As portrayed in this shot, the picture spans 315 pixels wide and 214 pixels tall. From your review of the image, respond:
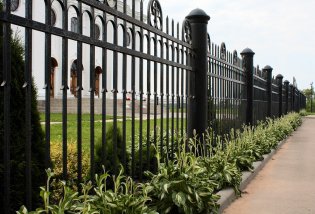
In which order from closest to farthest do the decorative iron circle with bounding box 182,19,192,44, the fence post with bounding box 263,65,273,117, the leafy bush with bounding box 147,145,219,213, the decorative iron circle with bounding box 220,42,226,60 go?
the leafy bush with bounding box 147,145,219,213 < the decorative iron circle with bounding box 182,19,192,44 < the decorative iron circle with bounding box 220,42,226,60 < the fence post with bounding box 263,65,273,117

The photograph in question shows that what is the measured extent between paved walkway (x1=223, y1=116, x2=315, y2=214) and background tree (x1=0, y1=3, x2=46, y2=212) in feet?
7.28

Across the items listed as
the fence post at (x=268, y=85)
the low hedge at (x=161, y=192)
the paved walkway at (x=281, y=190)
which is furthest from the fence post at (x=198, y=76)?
the fence post at (x=268, y=85)

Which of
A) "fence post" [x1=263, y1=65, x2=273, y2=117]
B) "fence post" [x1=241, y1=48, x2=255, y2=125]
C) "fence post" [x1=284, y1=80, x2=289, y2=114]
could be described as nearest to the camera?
"fence post" [x1=241, y1=48, x2=255, y2=125]

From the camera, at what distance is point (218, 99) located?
315 inches

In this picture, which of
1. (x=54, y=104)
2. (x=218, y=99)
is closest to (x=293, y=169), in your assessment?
(x=218, y=99)

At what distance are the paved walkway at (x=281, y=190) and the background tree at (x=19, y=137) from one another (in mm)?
2219

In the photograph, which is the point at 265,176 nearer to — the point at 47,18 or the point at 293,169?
the point at 293,169

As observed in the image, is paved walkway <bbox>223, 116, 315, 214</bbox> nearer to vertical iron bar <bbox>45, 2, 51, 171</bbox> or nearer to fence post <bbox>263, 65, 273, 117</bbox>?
vertical iron bar <bbox>45, 2, 51, 171</bbox>

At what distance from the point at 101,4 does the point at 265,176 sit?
177 inches

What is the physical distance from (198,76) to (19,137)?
3541 millimetres

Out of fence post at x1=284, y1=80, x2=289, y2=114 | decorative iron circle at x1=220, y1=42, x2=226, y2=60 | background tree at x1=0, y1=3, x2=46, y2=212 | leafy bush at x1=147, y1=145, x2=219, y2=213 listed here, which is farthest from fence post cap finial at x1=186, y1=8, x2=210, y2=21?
fence post at x1=284, y1=80, x2=289, y2=114

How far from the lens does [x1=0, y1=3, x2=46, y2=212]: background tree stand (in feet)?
9.98

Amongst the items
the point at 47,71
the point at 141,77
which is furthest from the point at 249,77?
the point at 47,71

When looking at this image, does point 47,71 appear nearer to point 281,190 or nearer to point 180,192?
point 180,192
